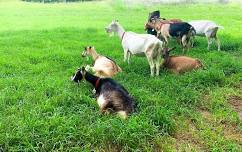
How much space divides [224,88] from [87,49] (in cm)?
447

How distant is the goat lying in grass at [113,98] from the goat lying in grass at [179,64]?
310cm

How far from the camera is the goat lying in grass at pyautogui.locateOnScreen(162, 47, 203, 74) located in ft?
36.3

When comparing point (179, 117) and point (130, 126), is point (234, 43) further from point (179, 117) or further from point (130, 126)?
point (130, 126)

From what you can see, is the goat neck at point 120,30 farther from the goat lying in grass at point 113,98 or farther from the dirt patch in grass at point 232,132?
the dirt patch in grass at point 232,132

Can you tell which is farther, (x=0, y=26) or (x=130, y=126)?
(x=0, y=26)

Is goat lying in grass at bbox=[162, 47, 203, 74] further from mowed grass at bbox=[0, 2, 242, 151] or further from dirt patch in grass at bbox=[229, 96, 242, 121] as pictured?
dirt patch in grass at bbox=[229, 96, 242, 121]

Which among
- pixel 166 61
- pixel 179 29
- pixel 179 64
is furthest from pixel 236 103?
pixel 179 29

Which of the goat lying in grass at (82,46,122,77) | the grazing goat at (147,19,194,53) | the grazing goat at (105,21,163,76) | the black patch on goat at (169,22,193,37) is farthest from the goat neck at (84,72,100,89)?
the black patch on goat at (169,22,193,37)

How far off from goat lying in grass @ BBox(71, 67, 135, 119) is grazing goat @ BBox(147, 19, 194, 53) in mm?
5474

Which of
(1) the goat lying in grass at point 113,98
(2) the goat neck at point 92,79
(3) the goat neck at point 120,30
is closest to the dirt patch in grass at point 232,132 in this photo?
(1) the goat lying in grass at point 113,98

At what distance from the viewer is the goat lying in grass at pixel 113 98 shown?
24.8 ft

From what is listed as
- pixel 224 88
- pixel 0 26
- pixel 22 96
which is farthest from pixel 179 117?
pixel 0 26

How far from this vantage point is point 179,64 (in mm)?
11141

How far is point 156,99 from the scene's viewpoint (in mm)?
8406
